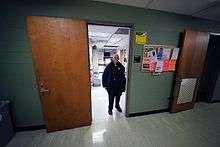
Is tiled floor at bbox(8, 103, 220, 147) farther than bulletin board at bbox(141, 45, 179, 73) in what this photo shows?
No

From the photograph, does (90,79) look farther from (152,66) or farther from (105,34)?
(105,34)

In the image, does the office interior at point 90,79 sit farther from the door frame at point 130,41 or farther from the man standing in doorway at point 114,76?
the man standing in doorway at point 114,76

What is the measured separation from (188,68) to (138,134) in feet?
5.72

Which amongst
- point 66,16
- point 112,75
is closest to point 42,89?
point 66,16

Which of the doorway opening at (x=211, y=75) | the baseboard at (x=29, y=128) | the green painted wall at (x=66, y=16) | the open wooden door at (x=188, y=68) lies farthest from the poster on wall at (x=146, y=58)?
the baseboard at (x=29, y=128)

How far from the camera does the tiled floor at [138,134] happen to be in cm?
173

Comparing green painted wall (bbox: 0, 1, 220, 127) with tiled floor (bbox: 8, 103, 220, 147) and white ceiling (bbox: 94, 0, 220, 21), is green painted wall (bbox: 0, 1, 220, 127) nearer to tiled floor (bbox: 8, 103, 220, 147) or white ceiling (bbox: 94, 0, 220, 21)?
white ceiling (bbox: 94, 0, 220, 21)

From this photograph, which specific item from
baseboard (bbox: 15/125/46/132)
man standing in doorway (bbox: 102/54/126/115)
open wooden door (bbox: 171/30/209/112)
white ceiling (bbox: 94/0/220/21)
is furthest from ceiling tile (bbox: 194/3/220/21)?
baseboard (bbox: 15/125/46/132)

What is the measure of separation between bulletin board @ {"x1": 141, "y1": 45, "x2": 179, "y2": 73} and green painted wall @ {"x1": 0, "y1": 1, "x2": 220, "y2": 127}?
11 centimetres

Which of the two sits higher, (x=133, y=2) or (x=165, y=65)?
(x=133, y=2)

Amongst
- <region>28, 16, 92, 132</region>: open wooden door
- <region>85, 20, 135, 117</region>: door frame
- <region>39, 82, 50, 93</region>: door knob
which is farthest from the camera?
<region>85, 20, 135, 117</region>: door frame

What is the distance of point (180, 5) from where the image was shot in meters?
1.87

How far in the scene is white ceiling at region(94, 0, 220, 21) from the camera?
176 cm

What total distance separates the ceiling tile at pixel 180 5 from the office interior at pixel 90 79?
0.01 m
